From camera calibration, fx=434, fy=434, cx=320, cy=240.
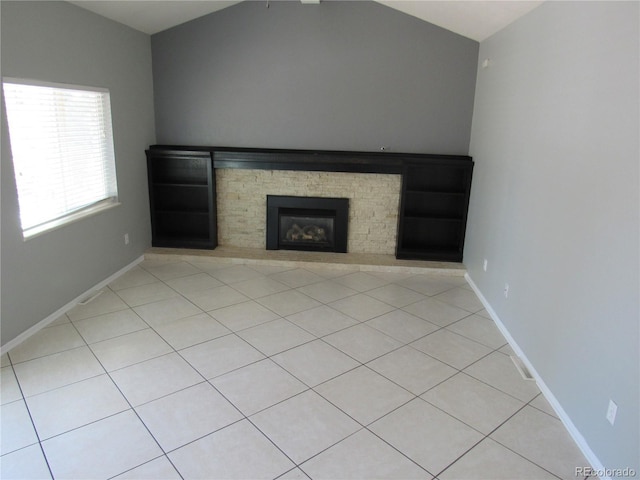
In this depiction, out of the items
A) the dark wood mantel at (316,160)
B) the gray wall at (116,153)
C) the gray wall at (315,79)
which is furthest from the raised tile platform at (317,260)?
the gray wall at (315,79)

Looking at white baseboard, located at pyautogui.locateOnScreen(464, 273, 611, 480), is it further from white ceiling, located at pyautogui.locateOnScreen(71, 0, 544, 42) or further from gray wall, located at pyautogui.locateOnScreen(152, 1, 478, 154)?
white ceiling, located at pyautogui.locateOnScreen(71, 0, 544, 42)

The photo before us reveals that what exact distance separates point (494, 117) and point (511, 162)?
0.76m

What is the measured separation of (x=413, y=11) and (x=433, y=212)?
220 centimetres

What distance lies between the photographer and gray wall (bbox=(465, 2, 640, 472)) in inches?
78.3

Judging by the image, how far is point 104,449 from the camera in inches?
85.2

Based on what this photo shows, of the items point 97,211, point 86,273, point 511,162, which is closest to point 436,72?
point 511,162

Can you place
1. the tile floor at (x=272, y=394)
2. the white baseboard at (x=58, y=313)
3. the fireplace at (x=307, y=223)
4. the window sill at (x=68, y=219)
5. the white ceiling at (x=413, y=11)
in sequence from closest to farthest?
1. the tile floor at (x=272, y=394)
2. the white baseboard at (x=58, y=313)
3. the window sill at (x=68, y=219)
4. the white ceiling at (x=413, y=11)
5. the fireplace at (x=307, y=223)

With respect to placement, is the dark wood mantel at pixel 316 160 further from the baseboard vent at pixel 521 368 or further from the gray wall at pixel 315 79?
the baseboard vent at pixel 521 368

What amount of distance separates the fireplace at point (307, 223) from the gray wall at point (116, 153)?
1.51 metres

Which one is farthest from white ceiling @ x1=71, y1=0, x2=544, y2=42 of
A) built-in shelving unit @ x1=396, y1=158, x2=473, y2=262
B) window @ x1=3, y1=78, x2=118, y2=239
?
built-in shelving unit @ x1=396, y1=158, x2=473, y2=262

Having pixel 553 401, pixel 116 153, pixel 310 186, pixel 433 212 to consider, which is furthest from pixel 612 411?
pixel 116 153

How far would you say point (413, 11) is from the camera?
15.1 feet

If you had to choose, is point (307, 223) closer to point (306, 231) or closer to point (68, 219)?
point (306, 231)

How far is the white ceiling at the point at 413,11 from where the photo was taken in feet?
11.8
